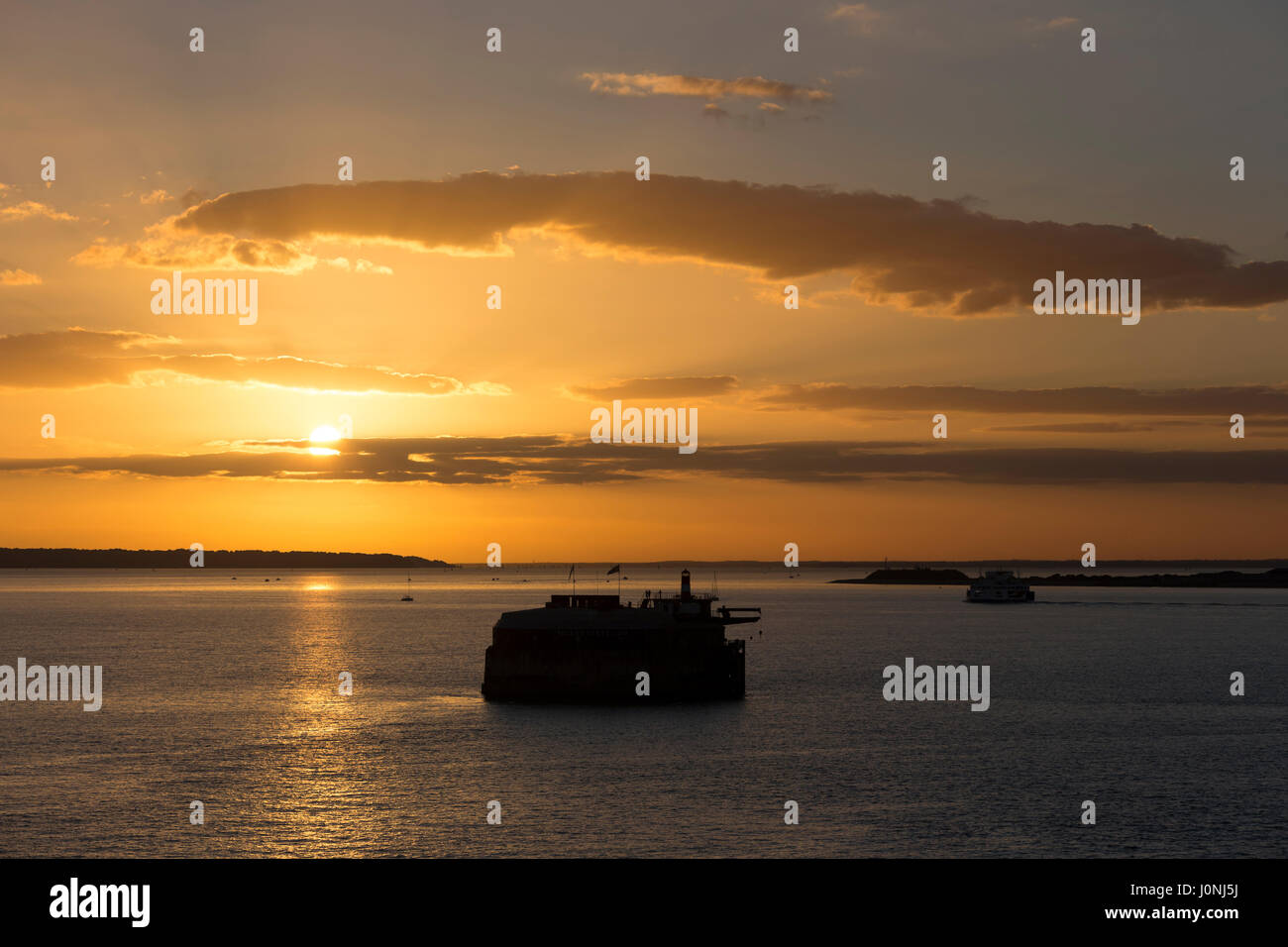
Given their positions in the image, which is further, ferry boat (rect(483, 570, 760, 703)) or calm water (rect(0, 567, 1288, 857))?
ferry boat (rect(483, 570, 760, 703))

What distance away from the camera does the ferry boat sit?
90.3 m

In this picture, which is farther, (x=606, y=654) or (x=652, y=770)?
(x=606, y=654)

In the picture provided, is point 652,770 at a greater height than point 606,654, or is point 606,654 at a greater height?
point 606,654

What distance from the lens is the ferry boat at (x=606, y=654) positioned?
90312mm

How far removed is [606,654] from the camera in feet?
297

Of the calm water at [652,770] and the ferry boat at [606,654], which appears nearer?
the calm water at [652,770]

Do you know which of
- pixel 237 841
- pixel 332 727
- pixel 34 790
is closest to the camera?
pixel 237 841

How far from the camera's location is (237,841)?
152 feet

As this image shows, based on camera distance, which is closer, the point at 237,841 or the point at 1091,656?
the point at 237,841

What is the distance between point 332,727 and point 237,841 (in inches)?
1382
